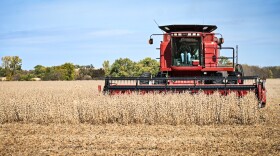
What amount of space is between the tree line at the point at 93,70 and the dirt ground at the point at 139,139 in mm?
28892

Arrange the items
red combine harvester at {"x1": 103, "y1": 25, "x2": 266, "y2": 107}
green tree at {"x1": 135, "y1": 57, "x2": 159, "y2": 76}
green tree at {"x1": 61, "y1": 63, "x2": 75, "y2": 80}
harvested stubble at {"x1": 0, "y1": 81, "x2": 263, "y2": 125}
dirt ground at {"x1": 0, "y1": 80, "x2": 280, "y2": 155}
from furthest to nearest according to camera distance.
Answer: green tree at {"x1": 61, "y1": 63, "x2": 75, "y2": 80} < green tree at {"x1": 135, "y1": 57, "x2": 159, "y2": 76} < red combine harvester at {"x1": 103, "y1": 25, "x2": 266, "y2": 107} < harvested stubble at {"x1": 0, "y1": 81, "x2": 263, "y2": 125} < dirt ground at {"x1": 0, "y1": 80, "x2": 280, "y2": 155}

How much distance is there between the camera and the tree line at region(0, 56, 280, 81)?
47312 mm

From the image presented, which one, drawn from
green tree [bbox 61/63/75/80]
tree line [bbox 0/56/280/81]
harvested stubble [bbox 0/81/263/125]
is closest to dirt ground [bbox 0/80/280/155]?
harvested stubble [bbox 0/81/263/125]

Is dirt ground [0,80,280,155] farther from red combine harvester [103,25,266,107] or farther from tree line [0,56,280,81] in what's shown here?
tree line [0,56,280,81]

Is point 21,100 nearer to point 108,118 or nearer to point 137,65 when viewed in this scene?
point 108,118

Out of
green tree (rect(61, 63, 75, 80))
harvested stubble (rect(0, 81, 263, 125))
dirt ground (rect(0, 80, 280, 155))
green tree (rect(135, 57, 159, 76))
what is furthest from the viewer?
green tree (rect(61, 63, 75, 80))

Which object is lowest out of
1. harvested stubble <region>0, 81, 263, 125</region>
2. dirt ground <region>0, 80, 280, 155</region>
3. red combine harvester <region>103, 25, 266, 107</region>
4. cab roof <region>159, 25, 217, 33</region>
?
dirt ground <region>0, 80, 280, 155</region>

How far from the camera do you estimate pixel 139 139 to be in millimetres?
8164

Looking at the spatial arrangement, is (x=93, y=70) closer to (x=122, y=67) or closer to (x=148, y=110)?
(x=122, y=67)

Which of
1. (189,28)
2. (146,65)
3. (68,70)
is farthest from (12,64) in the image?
(189,28)

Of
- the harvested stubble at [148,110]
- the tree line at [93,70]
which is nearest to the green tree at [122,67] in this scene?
the tree line at [93,70]

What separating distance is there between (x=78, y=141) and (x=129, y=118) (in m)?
2.47

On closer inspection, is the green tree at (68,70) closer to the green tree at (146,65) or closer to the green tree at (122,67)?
the green tree at (122,67)

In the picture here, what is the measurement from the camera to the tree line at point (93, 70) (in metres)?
47.3
